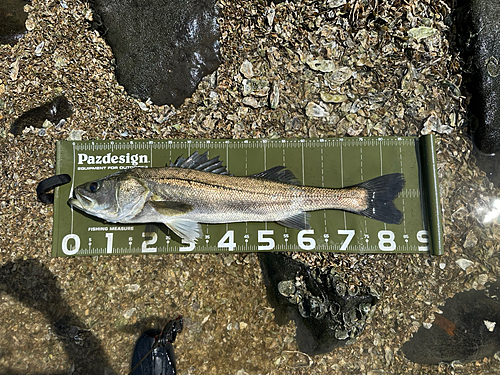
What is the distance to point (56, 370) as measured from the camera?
3479mm

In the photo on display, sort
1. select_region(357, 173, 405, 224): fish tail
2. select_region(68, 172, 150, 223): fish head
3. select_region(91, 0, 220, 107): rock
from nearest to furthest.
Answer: select_region(68, 172, 150, 223): fish head < select_region(357, 173, 405, 224): fish tail < select_region(91, 0, 220, 107): rock

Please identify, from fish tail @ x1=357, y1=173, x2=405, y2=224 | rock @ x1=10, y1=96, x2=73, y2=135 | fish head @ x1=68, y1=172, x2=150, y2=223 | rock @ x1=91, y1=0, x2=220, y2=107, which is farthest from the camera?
rock @ x1=10, y1=96, x2=73, y2=135

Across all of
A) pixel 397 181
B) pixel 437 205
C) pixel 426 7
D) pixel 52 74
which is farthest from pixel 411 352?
pixel 52 74

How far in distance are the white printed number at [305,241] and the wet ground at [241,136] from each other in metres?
0.16

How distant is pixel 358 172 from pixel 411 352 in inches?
92.4

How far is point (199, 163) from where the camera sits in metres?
3.37

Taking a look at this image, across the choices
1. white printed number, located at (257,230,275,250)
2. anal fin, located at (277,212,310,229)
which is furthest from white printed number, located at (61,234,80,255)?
anal fin, located at (277,212,310,229)

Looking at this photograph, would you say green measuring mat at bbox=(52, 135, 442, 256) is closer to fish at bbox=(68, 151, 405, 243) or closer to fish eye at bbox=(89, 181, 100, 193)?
fish at bbox=(68, 151, 405, 243)

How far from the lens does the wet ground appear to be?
11.5 feet

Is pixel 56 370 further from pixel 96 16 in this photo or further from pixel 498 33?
pixel 498 33

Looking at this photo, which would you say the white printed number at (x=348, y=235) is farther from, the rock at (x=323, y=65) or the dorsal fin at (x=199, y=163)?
the rock at (x=323, y=65)

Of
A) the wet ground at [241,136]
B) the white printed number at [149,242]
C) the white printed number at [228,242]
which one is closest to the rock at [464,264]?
the wet ground at [241,136]

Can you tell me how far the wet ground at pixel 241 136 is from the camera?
11.5 ft

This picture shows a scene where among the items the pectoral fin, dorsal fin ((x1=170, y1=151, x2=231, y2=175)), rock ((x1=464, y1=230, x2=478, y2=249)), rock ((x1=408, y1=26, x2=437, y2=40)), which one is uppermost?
rock ((x1=408, y1=26, x2=437, y2=40))
